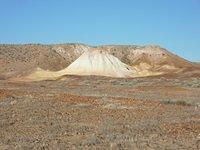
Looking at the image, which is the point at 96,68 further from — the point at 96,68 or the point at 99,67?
the point at 99,67

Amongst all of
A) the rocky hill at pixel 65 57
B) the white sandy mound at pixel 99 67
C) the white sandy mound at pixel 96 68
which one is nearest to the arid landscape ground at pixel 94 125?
the white sandy mound at pixel 96 68

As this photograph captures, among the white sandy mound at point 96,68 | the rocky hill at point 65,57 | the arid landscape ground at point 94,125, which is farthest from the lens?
the rocky hill at point 65,57

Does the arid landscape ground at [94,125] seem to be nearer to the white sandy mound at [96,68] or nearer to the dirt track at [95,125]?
the dirt track at [95,125]

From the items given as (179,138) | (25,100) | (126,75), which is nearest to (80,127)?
(179,138)

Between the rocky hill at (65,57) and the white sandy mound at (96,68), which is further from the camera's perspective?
the rocky hill at (65,57)

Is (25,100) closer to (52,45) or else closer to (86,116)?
(86,116)

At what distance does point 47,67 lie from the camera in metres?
149

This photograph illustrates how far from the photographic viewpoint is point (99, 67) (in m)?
119

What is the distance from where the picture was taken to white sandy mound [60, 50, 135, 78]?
4653 inches

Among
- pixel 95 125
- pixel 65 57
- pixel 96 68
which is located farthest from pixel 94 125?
pixel 65 57

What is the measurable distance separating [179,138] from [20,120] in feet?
31.7

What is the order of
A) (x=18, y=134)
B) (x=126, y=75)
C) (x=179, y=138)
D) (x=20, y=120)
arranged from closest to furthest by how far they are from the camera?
1. (x=179, y=138)
2. (x=18, y=134)
3. (x=20, y=120)
4. (x=126, y=75)

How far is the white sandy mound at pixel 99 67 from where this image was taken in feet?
388

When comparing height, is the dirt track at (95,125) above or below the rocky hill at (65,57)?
below
